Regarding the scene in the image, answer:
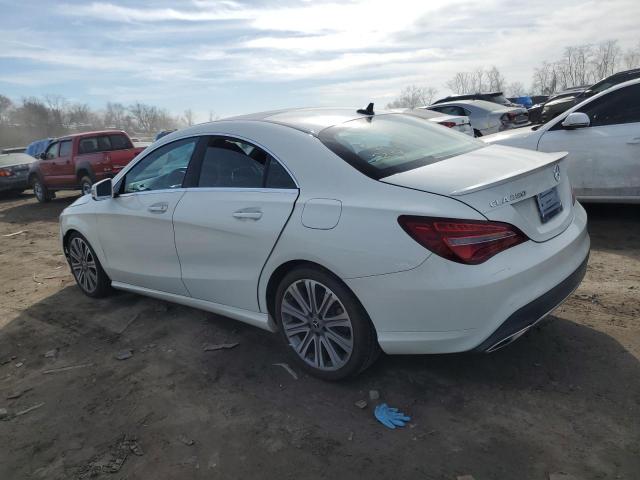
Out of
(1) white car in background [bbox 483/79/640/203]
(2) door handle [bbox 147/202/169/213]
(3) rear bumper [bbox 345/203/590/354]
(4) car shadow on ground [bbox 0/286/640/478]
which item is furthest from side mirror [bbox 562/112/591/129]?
(2) door handle [bbox 147/202/169/213]

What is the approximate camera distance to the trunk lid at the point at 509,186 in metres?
2.54

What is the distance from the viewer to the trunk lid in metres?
2.54

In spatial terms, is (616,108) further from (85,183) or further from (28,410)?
(85,183)

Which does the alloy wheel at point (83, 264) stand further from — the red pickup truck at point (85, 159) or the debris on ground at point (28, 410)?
the red pickup truck at point (85, 159)

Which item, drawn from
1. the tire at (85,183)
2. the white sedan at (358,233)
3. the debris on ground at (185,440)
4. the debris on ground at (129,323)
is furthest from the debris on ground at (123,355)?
the tire at (85,183)

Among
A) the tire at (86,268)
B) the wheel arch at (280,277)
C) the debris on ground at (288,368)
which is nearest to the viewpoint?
the wheel arch at (280,277)

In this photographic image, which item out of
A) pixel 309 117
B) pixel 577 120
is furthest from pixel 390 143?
pixel 577 120

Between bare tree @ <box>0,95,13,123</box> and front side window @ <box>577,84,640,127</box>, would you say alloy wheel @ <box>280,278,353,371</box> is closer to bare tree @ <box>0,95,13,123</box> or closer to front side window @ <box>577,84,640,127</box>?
front side window @ <box>577,84,640,127</box>

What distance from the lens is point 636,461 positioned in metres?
2.25

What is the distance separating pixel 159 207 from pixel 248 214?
1.05 meters

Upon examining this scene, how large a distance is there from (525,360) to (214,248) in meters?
2.11

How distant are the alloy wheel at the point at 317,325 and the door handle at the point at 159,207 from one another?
1326 millimetres

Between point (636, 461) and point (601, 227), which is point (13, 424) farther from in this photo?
point (601, 227)

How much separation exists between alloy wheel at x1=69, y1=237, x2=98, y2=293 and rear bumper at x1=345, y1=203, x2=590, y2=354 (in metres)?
3.24
